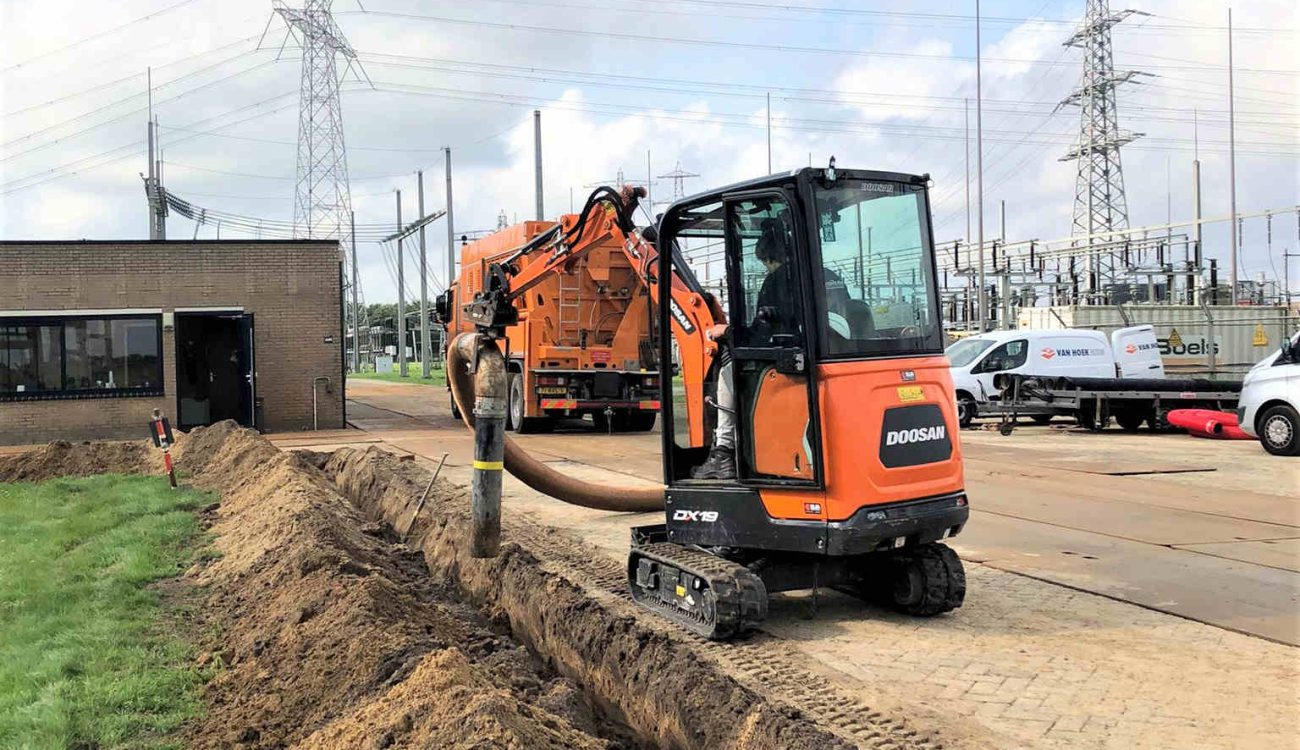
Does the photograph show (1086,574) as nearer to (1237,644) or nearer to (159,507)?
(1237,644)

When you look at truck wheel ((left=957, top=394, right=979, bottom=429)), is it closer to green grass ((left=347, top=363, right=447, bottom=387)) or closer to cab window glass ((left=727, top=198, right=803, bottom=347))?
cab window glass ((left=727, top=198, right=803, bottom=347))

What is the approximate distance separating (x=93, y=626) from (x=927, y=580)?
5.14 meters

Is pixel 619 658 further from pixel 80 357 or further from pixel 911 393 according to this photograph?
pixel 80 357

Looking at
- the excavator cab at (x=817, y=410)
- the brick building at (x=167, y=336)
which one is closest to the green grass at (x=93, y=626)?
the excavator cab at (x=817, y=410)

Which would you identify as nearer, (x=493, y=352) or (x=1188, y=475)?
(x=493, y=352)

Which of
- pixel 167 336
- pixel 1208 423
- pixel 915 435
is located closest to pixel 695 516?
pixel 915 435

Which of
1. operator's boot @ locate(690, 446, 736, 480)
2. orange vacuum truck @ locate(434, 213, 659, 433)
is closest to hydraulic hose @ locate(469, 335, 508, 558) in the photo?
operator's boot @ locate(690, 446, 736, 480)

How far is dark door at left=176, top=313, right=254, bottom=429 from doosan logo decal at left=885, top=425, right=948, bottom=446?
1842 cm

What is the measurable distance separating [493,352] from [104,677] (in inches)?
124

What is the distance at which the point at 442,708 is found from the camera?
3.85m

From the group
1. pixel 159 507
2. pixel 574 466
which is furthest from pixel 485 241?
pixel 159 507

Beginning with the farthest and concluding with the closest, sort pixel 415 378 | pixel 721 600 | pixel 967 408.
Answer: pixel 415 378
pixel 967 408
pixel 721 600

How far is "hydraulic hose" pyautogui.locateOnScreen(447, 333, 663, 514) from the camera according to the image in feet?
25.3

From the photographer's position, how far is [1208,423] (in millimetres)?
18078
